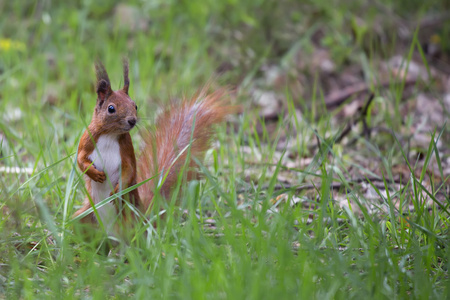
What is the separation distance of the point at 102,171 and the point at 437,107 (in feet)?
10.5

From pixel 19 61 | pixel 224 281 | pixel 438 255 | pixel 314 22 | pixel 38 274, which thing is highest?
pixel 314 22

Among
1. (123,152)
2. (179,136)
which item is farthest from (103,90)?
(179,136)

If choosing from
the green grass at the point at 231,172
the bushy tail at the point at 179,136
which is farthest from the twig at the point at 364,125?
the bushy tail at the point at 179,136

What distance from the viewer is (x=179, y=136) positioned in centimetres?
260

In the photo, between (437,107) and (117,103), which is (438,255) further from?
(437,107)

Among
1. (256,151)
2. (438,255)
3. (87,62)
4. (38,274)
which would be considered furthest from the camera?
(87,62)

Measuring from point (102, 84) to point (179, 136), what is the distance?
478 mm

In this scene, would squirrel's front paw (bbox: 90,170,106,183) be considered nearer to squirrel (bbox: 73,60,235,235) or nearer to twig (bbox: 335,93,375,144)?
squirrel (bbox: 73,60,235,235)

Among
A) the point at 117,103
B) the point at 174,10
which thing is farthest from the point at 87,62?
the point at 117,103

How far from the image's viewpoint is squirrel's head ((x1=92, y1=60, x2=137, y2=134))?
2.25 metres

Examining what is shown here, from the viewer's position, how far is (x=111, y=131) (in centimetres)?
228

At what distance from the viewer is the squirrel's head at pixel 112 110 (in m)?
2.25

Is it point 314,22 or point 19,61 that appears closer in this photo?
point 19,61

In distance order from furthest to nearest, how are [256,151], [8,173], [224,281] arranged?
[256,151]
[8,173]
[224,281]
